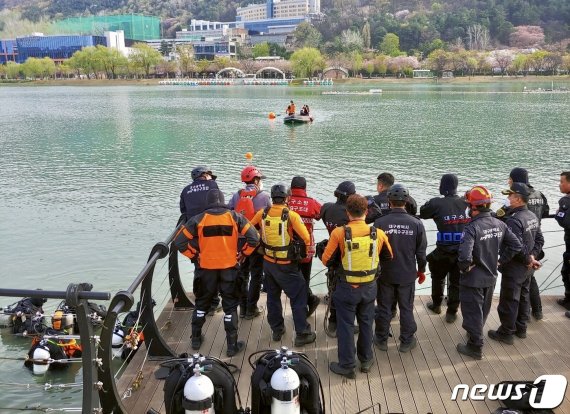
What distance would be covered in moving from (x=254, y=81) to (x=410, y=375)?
137098 millimetres

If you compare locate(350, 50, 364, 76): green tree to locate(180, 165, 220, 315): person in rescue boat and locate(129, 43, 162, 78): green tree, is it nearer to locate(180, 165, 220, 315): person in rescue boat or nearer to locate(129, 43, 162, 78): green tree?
locate(129, 43, 162, 78): green tree

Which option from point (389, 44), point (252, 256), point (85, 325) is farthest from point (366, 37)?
point (85, 325)

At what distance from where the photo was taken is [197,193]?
704cm

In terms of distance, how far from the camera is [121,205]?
63.5 feet

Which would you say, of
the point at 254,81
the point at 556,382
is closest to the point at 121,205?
the point at 556,382

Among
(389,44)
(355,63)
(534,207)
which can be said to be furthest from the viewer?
(389,44)

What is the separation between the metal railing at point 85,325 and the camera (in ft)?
12.2

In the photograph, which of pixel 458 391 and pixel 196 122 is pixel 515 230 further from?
pixel 196 122

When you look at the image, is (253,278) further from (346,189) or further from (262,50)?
(262,50)

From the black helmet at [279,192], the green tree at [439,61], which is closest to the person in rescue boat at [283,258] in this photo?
the black helmet at [279,192]

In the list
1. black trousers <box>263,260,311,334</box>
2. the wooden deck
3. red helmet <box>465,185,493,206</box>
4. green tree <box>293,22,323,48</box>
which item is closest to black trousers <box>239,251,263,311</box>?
the wooden deck

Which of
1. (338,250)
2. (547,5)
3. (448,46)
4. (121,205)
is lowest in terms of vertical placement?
(121,205)

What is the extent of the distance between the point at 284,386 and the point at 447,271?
144 inches

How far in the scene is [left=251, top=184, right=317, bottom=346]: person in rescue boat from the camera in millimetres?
5844
